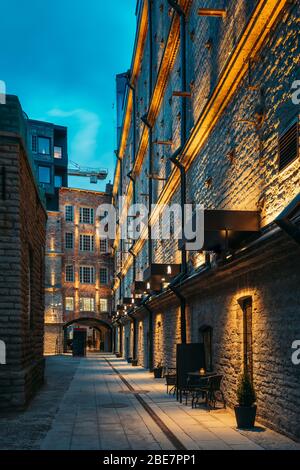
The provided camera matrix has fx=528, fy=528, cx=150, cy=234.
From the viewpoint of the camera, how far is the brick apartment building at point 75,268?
49750mm

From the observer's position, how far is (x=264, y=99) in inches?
419

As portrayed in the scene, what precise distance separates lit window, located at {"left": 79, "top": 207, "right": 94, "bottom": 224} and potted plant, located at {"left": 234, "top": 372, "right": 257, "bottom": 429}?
44.7 meters

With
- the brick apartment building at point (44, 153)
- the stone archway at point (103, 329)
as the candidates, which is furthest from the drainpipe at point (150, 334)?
the brick apartment building at point (44, 153)

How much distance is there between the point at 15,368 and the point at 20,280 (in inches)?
81.5

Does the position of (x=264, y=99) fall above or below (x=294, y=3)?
below

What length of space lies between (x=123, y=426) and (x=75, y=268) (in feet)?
139

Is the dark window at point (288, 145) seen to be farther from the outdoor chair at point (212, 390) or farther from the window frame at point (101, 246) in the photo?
the window frame at point (101, 246)

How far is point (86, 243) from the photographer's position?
177 ft

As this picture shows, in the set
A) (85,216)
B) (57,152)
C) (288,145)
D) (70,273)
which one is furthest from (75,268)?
(288,145)

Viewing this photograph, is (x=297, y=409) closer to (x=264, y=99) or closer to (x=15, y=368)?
(x=264, y=99)

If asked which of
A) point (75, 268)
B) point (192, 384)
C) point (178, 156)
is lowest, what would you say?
point (192, 384)

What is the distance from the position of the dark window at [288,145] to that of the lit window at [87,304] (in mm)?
44053

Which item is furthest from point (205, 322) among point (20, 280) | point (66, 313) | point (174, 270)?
point (66, 313)

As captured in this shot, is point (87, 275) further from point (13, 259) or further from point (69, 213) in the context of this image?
point (13, 259)
